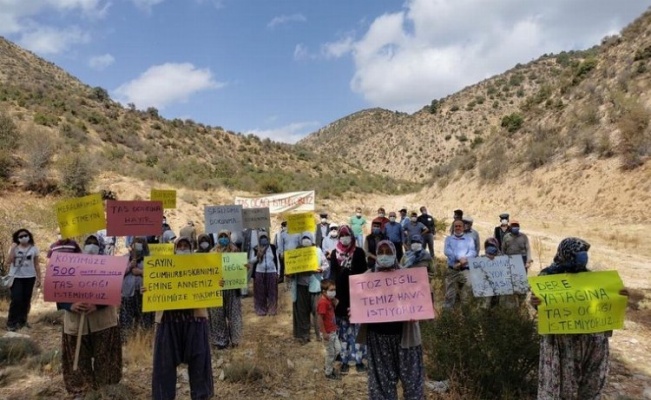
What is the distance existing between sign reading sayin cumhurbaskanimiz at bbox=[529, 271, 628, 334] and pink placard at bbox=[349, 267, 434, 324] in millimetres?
992

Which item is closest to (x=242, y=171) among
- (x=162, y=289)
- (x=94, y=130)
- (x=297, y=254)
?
(x=94, y=130)

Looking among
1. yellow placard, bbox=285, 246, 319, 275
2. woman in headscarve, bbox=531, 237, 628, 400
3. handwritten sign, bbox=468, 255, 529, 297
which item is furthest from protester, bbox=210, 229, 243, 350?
woman in headscarve, bbox=531, 237, 628, 400

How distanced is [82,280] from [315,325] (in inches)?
161

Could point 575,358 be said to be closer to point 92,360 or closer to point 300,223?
point 92,360

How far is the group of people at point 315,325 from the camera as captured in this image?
4035 mm

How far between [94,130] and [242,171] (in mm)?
12322

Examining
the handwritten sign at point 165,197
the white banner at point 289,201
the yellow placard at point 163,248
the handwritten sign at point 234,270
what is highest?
the white banner at point 289,201

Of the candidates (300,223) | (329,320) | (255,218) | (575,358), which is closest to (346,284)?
(329,320)

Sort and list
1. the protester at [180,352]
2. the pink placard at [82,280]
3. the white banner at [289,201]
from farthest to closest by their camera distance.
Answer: the white banner at [289,201] < the pink placard at [82,280] < the protester at [180,352]

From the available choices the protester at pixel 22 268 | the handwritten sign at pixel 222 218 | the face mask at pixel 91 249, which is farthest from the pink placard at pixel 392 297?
the protester at pixel 22 268

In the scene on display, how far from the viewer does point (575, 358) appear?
157 inches

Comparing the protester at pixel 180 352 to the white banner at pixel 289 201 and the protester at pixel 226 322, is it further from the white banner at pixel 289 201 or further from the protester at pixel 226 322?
the white banner at pixel 289 201

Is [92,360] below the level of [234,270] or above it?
below

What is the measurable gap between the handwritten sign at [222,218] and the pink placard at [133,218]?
83.0 inches
